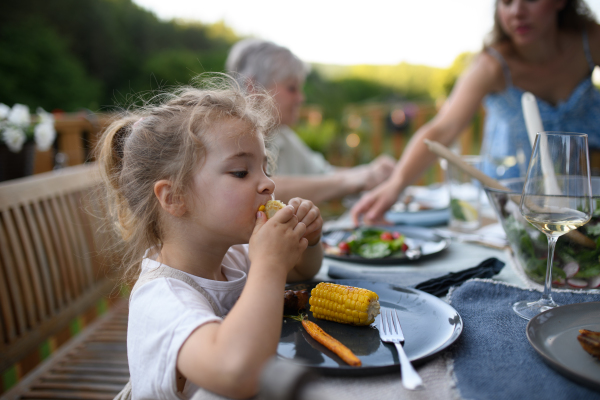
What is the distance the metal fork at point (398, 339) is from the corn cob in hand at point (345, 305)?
0.03 meters

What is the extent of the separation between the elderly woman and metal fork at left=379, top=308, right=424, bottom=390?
1459mm

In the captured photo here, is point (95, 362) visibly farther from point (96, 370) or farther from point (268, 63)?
point (268, 63)

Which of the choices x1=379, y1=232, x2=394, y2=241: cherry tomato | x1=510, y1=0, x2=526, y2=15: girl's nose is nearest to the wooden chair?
x1=379, y1=232, x2=394, y2=241: cherry tomato

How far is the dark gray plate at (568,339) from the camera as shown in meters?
0.68

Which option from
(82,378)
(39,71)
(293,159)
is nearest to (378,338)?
(82,378)

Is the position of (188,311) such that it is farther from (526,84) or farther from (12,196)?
(526,84)

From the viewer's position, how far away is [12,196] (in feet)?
5.90

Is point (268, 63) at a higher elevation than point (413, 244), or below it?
higher

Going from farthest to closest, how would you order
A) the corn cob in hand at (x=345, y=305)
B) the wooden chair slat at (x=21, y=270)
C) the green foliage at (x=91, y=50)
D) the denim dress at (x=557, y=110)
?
the green foliage at (x=91, y=50) < the denim dress at (x=557, y=110) < the wooden chair slat at (x=21, y=270) < the corn cob in hand at (x=345, y=305)

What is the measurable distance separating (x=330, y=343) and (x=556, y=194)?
0.66 metres

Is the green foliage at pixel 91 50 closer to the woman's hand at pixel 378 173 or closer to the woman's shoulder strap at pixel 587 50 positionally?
the woman's hand at pixel 378 173

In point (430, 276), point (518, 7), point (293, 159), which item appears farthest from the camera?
point (293, 159)

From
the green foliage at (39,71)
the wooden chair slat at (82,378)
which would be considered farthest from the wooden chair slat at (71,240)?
the green foliage at (39,71)

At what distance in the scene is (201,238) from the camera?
3.72 ft
